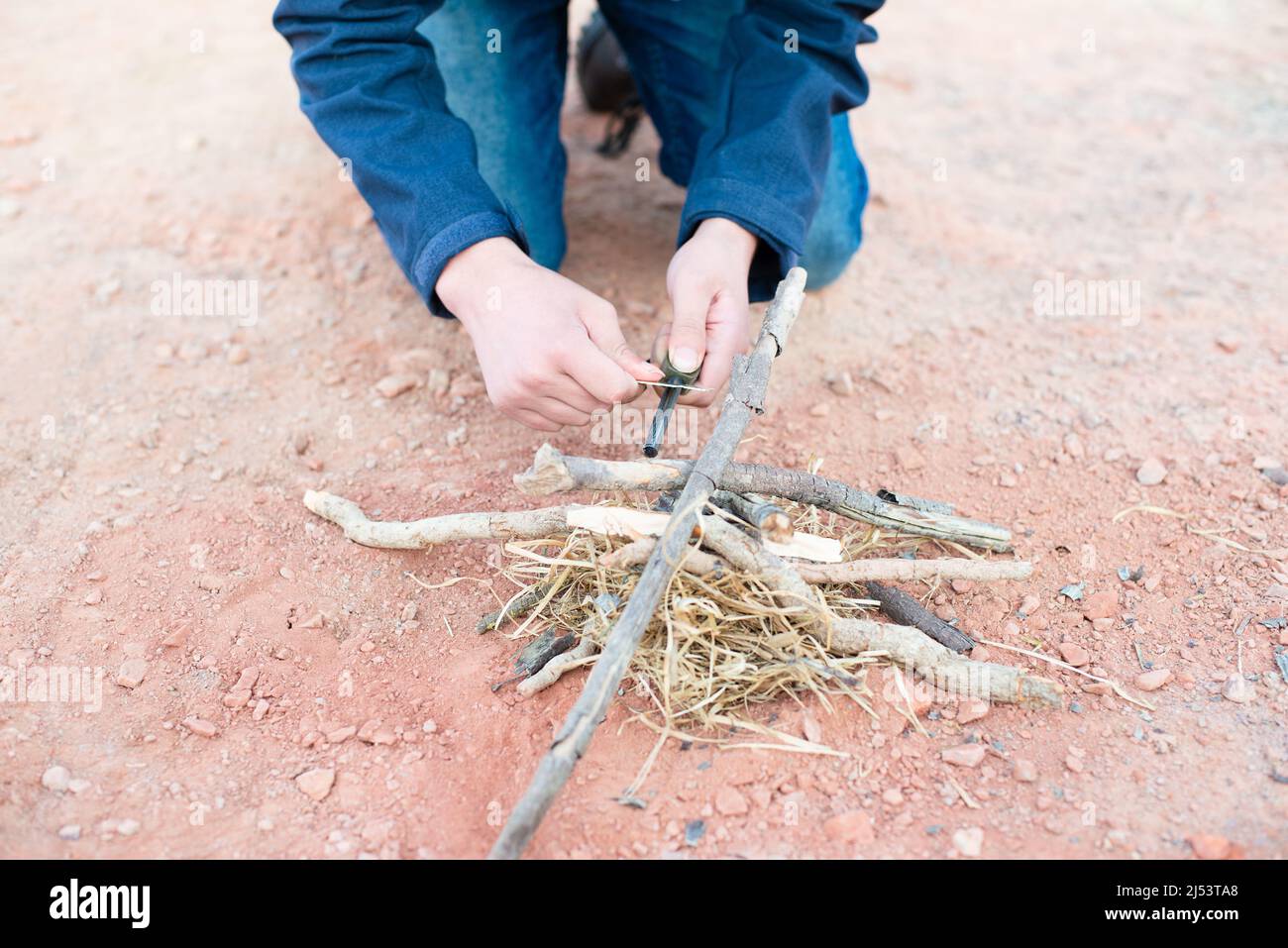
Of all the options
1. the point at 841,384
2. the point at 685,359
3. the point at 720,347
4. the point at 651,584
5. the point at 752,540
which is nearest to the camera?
the point at 651,584

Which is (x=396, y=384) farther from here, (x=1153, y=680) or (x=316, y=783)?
(x=1153, y=680)

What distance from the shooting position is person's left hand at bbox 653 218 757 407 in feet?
5.78

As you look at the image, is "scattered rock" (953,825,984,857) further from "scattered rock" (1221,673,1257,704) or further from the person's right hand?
the person's right hand

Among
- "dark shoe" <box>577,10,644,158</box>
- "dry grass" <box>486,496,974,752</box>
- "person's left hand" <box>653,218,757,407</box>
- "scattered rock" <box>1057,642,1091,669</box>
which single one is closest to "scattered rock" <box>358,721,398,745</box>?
"dry grass" <box>486,496,974,752</box>

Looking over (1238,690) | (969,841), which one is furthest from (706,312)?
(1238,690)

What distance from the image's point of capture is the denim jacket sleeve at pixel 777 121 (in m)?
2.07

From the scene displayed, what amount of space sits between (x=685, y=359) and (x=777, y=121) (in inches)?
28.5

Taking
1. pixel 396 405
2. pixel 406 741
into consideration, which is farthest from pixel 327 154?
pixel 406 741

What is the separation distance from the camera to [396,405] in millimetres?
2416

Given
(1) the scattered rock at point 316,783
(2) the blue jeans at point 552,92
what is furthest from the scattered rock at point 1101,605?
(1) the scattered rock at point 316,783

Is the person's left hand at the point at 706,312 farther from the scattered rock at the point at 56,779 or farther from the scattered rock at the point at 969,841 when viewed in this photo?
the scattered rock at the point at 56,779

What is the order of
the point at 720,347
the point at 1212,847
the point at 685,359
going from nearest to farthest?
the point at 1212,847
the point at 685,359
the point at 720,347

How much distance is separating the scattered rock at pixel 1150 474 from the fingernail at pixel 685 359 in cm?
107

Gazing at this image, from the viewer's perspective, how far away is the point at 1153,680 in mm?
1669
